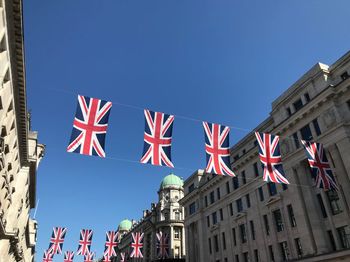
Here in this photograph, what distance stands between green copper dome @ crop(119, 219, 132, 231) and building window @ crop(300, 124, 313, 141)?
9947 centimetres

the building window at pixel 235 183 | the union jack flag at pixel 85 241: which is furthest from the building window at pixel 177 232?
the building window at pixel 235 183

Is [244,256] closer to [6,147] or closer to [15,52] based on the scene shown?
[6,147]

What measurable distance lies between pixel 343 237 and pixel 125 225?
103831mm

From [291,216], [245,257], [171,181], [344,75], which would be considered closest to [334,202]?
[291,216]

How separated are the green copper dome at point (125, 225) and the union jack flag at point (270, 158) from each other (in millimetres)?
108674

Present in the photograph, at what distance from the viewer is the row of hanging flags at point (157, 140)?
52.9ft

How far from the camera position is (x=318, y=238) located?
30.4 metres

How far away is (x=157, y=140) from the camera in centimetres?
Answer: 1777

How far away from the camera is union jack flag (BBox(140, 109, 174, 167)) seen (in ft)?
56.6

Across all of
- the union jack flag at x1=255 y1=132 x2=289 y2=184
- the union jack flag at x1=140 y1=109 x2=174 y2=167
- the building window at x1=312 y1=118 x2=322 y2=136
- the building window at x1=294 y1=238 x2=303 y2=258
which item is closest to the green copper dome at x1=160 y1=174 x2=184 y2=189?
the building window at x1=294 y1=238 x2=303 y2=258

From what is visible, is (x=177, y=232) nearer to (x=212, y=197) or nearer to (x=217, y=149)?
Answer: (x=212, y=197)

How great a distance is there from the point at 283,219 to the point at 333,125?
12.3 m

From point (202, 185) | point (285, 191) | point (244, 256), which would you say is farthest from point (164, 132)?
point (202, 185)

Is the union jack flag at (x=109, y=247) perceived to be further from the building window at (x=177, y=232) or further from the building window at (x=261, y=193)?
the building window at (x=177, y=232)
